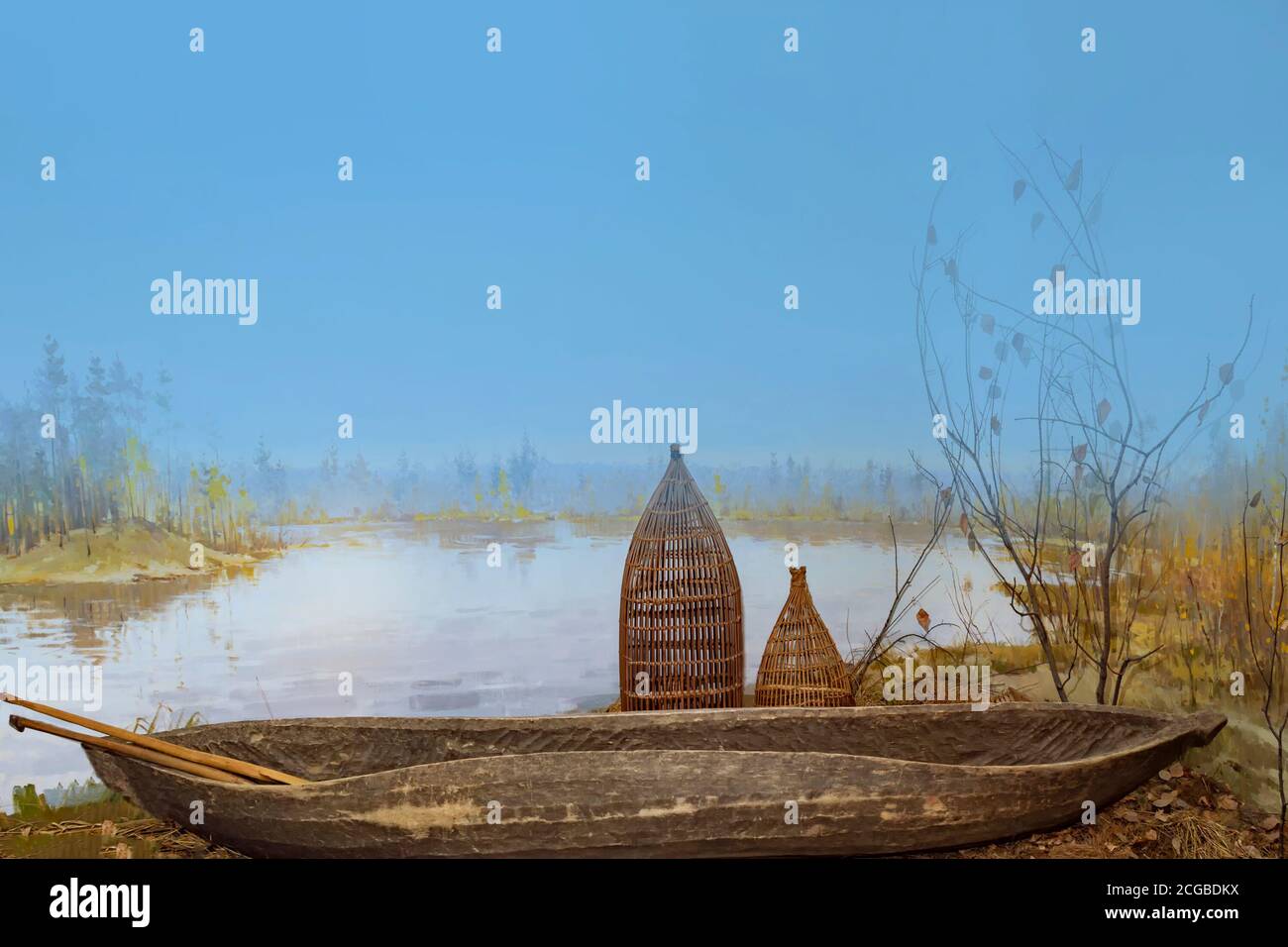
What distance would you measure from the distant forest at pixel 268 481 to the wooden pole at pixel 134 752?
44.8 inches

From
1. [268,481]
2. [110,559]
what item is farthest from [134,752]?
[268,481]

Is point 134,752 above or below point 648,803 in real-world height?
above

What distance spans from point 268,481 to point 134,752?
1324 millimetres

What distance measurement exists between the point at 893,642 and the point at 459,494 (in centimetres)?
184

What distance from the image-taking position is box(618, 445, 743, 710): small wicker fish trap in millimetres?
3494

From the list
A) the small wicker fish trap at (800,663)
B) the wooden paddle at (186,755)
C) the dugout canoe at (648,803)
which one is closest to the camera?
the dugout canoe at (648,803)

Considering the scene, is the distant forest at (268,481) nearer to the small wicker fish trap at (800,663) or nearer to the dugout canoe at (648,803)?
the small wicker fish trap at (800,663)

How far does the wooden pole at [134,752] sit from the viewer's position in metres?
2.62

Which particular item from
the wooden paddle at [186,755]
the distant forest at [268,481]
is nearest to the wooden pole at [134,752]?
the wooden paddle at [186,755]

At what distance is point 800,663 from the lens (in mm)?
3473

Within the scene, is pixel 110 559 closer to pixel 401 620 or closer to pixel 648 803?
pixel 401 620

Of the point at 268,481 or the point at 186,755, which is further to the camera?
the point at 268,481

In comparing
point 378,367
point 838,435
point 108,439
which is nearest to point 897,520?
point 838,435
